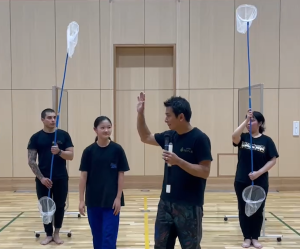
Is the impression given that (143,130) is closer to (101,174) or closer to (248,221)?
(101,174)

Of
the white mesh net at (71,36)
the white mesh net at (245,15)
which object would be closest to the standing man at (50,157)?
the white mesh net at (71,36)

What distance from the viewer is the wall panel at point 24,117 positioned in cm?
806

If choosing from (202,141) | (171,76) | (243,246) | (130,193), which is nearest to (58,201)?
(243,246)

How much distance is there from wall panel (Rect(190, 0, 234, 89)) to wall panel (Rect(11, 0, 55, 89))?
10.5 ft

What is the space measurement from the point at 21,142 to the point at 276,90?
5.87 metres

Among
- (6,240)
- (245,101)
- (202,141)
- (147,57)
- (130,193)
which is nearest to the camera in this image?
(202,141)

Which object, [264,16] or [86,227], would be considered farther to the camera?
[264,16]

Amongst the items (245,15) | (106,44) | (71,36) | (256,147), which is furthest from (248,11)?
(106,44)

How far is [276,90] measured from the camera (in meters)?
8.02

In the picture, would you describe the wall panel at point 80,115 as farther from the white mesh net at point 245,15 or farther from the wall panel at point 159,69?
the white mesh net at point 245,15

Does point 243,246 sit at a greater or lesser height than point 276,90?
lesser

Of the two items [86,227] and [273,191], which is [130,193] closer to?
[86,227]

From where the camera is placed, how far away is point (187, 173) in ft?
8.20

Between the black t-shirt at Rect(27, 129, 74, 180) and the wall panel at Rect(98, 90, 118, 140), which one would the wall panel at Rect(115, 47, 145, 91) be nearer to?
the wall panel at Rect(98, 90, 118, 140)
